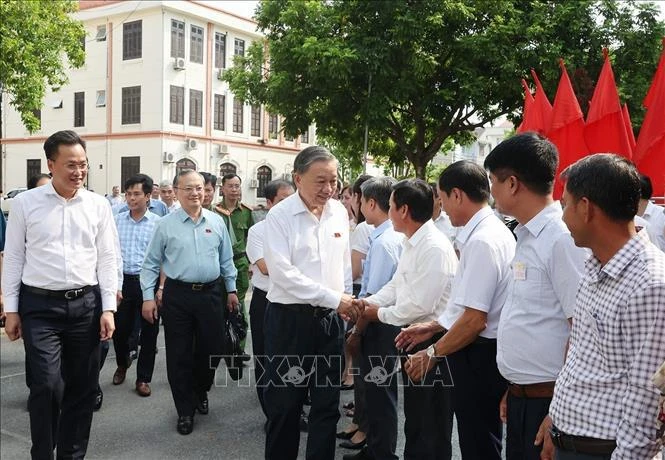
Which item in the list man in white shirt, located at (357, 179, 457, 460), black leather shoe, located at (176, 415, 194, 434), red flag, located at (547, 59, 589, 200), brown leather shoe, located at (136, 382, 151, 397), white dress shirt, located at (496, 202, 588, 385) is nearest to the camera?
white dress shirt, located at (496, 202, 588, 385)

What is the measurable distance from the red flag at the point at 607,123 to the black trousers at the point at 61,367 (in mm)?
5126

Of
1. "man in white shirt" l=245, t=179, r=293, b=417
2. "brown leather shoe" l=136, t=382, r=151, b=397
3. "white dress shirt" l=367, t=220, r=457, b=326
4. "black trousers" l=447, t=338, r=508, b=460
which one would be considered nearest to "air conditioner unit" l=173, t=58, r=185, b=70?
"brown leather shoe" l=136, t=382, r=151, b=397

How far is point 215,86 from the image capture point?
31.9 m

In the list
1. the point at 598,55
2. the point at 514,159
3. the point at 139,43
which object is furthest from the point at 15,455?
the point at 139,43

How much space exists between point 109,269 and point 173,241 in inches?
38.1

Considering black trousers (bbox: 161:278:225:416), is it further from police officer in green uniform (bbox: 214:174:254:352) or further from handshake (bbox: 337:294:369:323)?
handshake (bbox: 337:294:369:323)

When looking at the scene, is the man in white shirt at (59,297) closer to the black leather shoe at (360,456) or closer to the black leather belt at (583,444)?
the black leather shoe at (360,456)

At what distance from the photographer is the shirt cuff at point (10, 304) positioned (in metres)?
3.99

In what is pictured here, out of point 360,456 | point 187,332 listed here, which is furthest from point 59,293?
point 360,456

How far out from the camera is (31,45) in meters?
14.9

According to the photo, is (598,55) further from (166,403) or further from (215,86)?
(215,86)

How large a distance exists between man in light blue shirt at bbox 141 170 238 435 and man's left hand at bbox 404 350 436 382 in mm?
2432

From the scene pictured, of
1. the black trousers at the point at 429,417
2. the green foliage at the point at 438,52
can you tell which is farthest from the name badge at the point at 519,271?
the green foliage at the point at 438,52

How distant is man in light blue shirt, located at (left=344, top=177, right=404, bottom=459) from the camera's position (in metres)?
4.05
